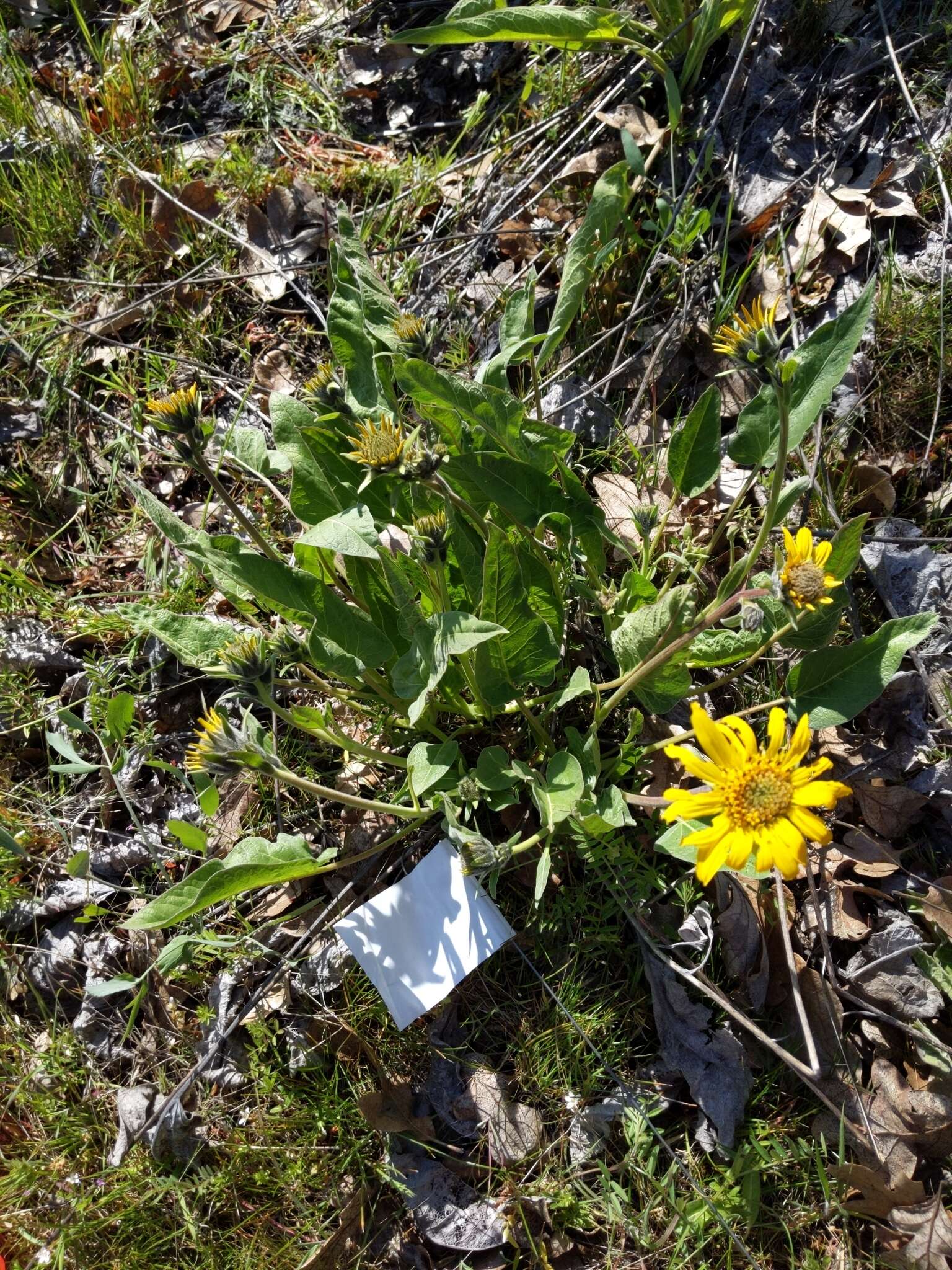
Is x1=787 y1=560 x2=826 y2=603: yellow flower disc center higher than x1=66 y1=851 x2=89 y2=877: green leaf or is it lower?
higher

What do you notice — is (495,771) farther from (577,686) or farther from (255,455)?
(255,455)

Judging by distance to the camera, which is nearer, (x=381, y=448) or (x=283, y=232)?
(x=381, y=448)

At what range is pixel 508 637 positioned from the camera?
5.96ft

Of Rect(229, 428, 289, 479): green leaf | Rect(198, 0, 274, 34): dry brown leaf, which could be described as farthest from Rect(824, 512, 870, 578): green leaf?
Rect(198, 0, 274, 34): dry brown leaf

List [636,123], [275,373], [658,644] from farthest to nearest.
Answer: [275,373] < [636,123] < [658,644]

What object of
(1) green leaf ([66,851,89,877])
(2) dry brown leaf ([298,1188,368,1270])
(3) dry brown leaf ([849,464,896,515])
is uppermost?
(3) dry brown leaf ([849,464,896,515])

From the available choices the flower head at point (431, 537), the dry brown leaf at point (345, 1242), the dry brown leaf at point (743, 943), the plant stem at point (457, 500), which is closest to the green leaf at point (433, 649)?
the flower head at point (431, 537)

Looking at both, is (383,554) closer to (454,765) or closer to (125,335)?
(454,765)

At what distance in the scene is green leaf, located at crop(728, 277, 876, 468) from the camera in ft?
5.68

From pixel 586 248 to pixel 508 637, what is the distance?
3.17 ft

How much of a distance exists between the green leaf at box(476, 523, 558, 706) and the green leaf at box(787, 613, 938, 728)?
0.50 m

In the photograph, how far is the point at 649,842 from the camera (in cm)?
204

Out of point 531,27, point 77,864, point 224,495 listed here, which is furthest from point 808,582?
point 531,27

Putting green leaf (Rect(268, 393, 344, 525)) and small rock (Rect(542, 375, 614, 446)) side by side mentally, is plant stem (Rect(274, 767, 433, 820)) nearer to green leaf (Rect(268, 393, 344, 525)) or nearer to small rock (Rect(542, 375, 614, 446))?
green leaf (Rect(268, 393, 344, 525))
